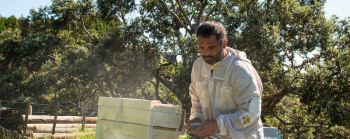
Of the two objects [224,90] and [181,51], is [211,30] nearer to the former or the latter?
[224,90]

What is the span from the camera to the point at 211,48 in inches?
95.3

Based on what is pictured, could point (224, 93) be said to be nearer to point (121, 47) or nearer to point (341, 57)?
point (341, 57)

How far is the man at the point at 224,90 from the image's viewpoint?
2320 millimetres

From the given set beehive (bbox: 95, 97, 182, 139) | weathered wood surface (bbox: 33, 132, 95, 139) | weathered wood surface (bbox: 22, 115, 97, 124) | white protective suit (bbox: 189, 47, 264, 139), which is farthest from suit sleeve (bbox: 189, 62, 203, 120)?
weathered wood surface (bbox: 22, 115, 97, 124)

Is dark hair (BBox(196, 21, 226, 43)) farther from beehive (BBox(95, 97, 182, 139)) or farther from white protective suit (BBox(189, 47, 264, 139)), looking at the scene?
beehive (BBox(95, 97, 182, 139))

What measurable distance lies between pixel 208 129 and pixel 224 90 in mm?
347

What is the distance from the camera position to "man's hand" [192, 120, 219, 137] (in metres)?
2.34

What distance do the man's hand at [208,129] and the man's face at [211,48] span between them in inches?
18.6

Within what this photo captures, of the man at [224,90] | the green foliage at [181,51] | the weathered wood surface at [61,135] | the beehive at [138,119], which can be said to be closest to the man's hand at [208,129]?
the man at [224,90]

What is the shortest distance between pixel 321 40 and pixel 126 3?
450 inches

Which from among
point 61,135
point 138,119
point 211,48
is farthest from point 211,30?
point 61,135

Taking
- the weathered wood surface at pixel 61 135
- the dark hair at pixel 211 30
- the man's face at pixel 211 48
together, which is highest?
the dark hair at pixel 211 30

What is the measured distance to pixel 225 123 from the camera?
7.59 feet

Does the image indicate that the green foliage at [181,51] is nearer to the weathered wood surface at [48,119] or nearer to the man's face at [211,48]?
the weathered wood surface at [48,119]
